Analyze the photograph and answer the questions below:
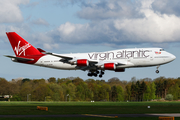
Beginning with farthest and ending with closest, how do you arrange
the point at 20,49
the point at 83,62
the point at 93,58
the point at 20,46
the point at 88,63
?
the point at 20,46
the point at 20,49
the point at 93,58
the point at 88,63
the point at 83,62

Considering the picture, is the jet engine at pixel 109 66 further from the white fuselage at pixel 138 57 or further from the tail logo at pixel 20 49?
the tail logo at pixel 20 49

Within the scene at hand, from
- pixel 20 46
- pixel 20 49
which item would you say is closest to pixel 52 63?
pixel 20 49

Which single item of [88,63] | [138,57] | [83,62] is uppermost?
[138,57]

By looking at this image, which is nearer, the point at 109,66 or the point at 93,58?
the point at 109,66

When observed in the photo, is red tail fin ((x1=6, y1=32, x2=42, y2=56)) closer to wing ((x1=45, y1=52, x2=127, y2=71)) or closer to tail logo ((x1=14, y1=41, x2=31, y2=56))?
tail logo ((x1=14, y1=41, x2=31, y2=56))

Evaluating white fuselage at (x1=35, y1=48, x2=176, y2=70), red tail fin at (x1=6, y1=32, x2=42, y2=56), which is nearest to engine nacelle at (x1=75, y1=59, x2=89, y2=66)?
white fuselage at (x1=35, y1=48, x2=176, y2=70)

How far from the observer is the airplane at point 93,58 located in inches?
2776

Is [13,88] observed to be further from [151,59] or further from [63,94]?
[151,59]

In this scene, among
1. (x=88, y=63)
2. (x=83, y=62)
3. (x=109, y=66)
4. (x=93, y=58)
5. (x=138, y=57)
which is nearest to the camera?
(x=138, y=57)

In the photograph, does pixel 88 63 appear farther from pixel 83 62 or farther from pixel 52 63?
pixel 52 63

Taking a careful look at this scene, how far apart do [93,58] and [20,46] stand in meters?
22.5

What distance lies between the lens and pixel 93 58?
7644cm

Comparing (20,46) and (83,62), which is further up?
(20,46)

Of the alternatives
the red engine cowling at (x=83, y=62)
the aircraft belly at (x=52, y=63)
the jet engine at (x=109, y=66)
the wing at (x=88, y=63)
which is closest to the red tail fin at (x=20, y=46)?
the aircraft belly at (x=52, y=63)
